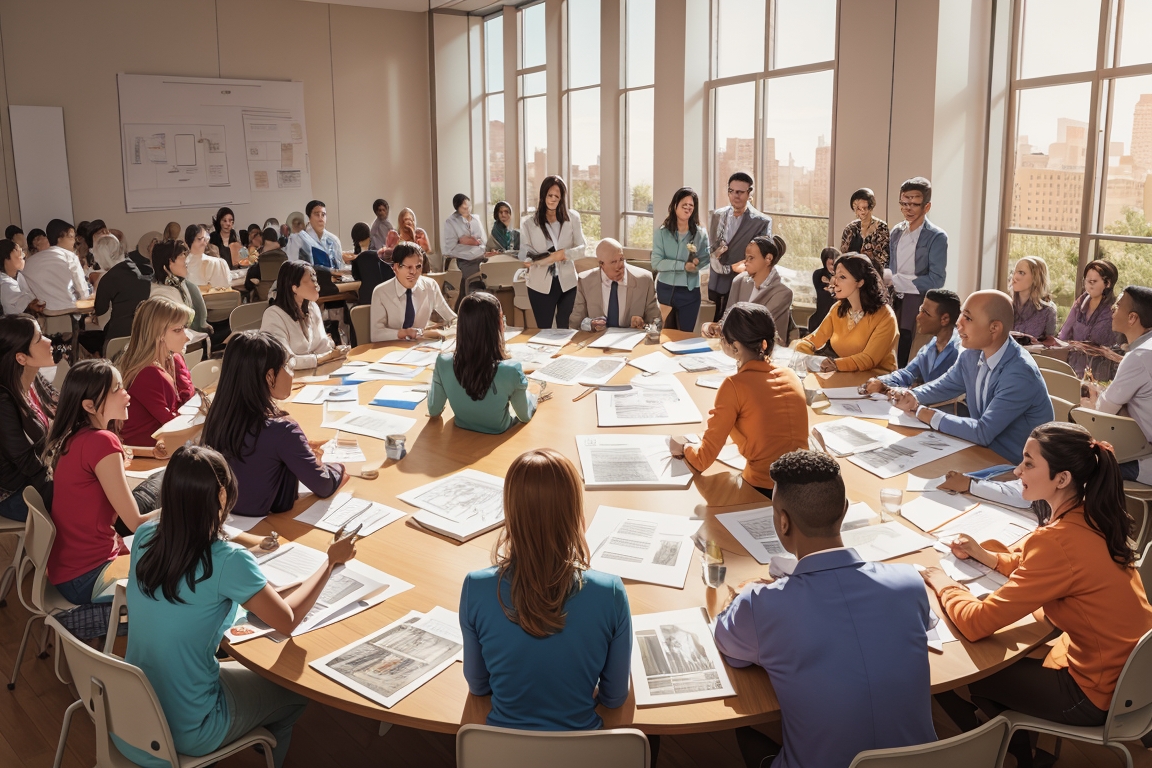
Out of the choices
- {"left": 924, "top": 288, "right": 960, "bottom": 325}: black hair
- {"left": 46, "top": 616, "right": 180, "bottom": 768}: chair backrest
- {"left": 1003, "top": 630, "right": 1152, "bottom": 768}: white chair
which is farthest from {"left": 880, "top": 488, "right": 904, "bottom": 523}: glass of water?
{"left": 46, "top": 616, "right": 180, "bottom": 768}: chair backrest

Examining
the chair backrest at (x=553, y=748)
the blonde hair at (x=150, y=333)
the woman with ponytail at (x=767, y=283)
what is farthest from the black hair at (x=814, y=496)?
the woman with ponytail at (x=767, y=283)

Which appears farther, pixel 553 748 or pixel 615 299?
pixel 615 299

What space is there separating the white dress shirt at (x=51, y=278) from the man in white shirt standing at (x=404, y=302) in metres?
4.09

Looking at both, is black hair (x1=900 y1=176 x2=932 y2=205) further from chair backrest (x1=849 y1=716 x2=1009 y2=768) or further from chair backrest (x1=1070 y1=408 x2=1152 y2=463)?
A: chair backrest (x1=849 y1=716 x2=1009 y2=768)

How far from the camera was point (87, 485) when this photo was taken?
3037mm

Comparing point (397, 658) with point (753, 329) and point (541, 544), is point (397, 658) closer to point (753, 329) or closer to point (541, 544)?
point (541, 544)

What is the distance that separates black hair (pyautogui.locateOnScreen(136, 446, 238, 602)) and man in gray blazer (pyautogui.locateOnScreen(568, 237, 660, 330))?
4.14 meters

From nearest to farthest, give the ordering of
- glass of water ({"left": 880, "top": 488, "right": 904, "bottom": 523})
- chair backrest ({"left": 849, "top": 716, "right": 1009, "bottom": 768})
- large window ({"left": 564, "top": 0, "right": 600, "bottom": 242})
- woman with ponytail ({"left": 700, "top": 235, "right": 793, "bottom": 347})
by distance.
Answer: chair backrest ({"left": 849, "top": 716, "right": 1009, "bottom": 768}) < glass of water ({"left": 880, "top": 488, "right": 904, "bottom": 523}) < woman with ponytail ({"left": 700, "top": 235, "right": 793, "bottom": 347}) < large window ({"left": 564, "top": 0, "right": 600, "bottom": 242})

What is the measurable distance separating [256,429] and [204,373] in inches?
85.4

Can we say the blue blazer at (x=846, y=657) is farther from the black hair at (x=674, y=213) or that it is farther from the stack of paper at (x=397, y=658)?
the black hair at (x=674, y=213)

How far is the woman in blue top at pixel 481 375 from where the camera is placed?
3.89 m

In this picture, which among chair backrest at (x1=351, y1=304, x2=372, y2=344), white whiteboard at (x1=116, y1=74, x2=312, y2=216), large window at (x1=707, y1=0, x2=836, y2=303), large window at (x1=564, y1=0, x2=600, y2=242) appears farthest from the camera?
white whiteboard at (x1=116, y1=74, x2=312, y2=216)

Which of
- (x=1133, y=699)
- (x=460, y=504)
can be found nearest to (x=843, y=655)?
(x=1133, y=699)

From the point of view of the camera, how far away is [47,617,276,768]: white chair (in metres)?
2.14
